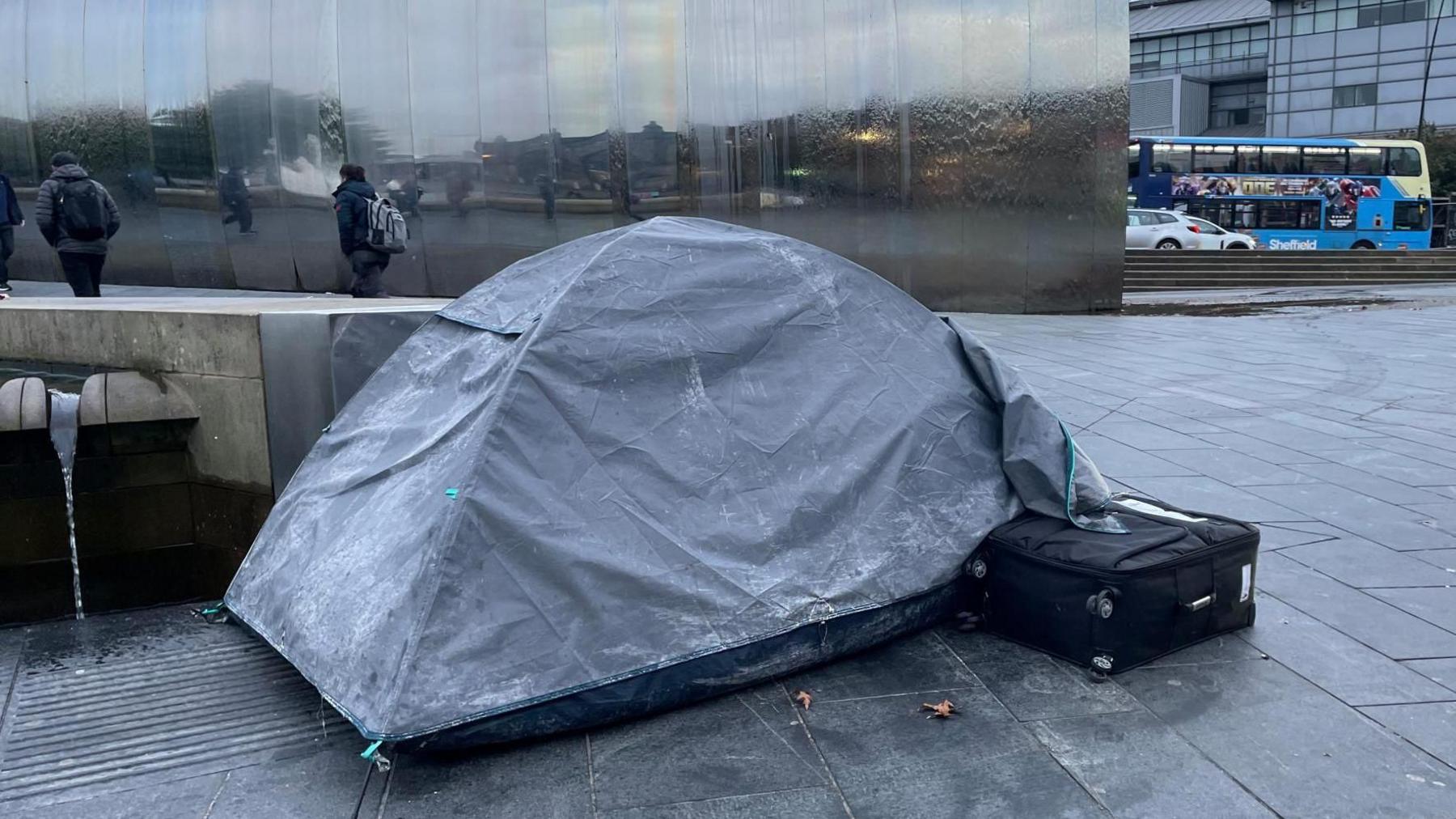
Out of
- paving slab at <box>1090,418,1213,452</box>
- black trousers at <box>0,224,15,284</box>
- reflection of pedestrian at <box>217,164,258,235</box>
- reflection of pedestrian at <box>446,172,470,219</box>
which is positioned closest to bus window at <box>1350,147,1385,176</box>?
reflection of pedestrian at <box>446,172,470,219</box>

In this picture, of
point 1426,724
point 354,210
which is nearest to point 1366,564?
point 1426,724

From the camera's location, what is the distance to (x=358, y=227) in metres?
9.91

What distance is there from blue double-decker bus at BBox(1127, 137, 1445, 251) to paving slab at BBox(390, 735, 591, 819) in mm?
28245

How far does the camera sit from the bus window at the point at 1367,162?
28.4m

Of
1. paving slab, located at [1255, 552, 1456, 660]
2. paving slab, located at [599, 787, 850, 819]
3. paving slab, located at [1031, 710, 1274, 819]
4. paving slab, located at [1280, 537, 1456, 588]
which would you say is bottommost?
paving slab, located at [599, 787, 850, 819]

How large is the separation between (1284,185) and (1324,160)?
1267 mm

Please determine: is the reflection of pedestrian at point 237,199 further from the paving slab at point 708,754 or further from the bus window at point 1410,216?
the bus window at point 1410,216

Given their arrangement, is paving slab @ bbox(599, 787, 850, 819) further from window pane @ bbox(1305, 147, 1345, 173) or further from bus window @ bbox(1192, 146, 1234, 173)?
window pane @ bbox(1305, 147, 1345, 173)

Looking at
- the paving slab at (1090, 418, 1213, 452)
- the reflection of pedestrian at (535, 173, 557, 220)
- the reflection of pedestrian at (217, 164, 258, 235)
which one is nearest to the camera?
the paving slab at (1090, 418, 1213, 452)

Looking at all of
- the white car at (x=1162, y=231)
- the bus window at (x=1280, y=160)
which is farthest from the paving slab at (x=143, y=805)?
the bus window at (x=1280, y=160)

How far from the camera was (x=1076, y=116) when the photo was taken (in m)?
13.7

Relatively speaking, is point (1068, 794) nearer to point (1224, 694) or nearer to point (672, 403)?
point (1224, 694)

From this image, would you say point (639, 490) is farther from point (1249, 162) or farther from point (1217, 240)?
point (1249, 162)

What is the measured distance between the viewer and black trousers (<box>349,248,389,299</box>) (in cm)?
991
